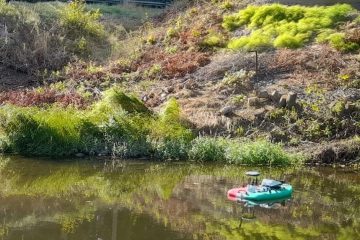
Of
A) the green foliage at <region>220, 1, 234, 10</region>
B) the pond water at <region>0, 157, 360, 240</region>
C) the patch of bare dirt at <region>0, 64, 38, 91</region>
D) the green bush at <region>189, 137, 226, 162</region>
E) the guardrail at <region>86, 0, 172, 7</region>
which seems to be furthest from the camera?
the guardrail at <region>86, 0, 172, 7</region>

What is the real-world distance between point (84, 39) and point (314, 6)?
26.9 ft

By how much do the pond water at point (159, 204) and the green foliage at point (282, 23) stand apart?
6.72 metres

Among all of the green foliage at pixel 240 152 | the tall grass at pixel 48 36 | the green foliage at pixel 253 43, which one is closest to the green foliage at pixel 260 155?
the green foliage at pixel 240 152

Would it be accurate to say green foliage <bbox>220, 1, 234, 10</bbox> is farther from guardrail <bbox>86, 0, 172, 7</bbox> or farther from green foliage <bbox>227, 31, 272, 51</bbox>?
guardrail <bbox>86, 0, 172, 7</bbox>

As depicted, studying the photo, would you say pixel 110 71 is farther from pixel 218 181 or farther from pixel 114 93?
pixel 218 181

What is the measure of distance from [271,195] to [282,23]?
11.0 meters

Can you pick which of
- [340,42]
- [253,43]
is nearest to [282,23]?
[253,43]

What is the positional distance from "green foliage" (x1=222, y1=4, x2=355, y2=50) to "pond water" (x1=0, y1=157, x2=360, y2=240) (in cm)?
672

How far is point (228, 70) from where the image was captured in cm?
1983

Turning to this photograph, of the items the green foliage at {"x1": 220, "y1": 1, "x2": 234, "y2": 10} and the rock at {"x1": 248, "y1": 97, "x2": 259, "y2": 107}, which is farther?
the green foliage at {"x1": 220, "y1": 1, "x2": 234, "y2": 10}

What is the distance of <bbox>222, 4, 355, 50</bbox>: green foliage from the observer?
823 inches

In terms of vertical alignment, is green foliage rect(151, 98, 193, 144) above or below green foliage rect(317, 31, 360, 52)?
below

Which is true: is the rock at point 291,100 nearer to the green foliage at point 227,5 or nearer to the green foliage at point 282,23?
the green foliage at point 282,23

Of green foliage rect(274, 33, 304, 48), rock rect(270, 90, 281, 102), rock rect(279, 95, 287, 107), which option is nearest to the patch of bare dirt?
green foliage rect(274, 33, 304, 48)
